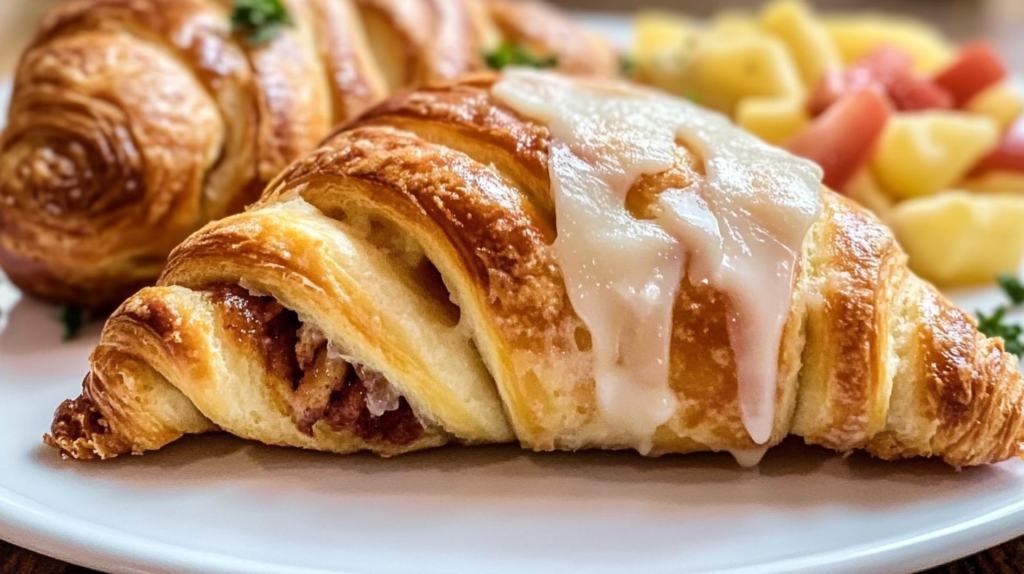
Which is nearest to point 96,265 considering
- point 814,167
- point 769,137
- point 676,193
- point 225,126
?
point 225,126

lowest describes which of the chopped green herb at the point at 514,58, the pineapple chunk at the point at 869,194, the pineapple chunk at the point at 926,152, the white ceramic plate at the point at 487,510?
the white ceramic plate at the point at 487,510

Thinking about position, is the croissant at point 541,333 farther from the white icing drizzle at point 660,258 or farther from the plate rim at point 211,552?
the plate rim at point 211,552

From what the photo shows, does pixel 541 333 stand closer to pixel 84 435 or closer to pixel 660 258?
pixel 660 258

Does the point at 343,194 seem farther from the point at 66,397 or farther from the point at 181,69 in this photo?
the point at 181,69

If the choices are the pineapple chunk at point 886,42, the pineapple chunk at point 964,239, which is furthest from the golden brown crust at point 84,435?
the pineapple chunk at point 886,42

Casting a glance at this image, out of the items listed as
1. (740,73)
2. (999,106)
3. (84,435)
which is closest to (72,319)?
(84,435)
